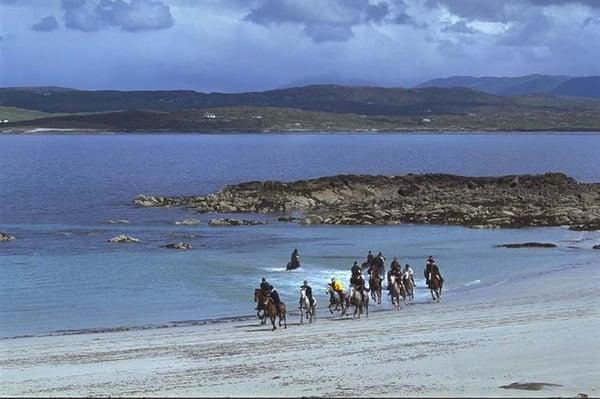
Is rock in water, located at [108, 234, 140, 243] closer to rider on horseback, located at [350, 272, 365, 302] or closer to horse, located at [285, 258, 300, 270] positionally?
horse, located at [285, 258, 300, 270]

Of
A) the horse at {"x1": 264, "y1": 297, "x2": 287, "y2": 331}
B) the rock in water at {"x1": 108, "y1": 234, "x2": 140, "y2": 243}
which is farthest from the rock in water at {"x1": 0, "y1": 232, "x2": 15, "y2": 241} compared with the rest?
the horse at {"x1": 264, "y1": 297, "x2": 287, "y2": 331}

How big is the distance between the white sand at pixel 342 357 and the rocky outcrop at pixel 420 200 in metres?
29.1

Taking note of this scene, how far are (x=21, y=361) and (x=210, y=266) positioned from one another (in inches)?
773

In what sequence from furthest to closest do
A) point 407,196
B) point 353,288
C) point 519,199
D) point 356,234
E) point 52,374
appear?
point 407,196, point 519,199, point 356,234, point 353,288, point 52,374

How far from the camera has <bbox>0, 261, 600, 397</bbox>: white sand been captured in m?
18.4

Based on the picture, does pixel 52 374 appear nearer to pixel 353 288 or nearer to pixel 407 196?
pixel 353 288

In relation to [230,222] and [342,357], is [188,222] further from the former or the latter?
[342,357]

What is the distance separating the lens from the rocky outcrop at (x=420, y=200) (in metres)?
60.8

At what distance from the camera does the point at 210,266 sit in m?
42.7

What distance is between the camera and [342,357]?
22.2m

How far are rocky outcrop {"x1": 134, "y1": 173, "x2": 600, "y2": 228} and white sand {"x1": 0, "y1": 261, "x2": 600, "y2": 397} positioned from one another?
29051mm

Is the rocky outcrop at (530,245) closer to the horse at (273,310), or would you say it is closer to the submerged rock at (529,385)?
the horse at (273,310)

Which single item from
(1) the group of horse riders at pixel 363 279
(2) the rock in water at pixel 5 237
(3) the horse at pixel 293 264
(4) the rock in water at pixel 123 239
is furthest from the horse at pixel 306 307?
(2) the rock in water at pixel 5 237

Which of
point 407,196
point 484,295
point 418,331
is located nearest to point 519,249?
point 484,295
